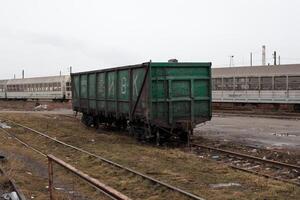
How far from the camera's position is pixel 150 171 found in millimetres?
11922

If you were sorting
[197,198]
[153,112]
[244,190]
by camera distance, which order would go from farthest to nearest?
[153,112]
[244,190]
[197,198]

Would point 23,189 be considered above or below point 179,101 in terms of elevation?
below

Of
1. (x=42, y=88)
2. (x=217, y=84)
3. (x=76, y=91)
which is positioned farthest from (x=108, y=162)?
(x=42, y=88)

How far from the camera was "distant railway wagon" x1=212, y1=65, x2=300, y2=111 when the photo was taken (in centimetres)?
3562

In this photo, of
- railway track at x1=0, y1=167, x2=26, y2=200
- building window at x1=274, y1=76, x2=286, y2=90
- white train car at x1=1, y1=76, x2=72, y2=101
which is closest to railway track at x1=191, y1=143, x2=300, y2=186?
railway track at x1=0, y1=167, x2=26, y2=200

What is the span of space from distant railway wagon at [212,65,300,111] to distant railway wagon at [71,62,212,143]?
756 inches

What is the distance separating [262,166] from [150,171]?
2.96 metres

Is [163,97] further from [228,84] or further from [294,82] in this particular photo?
[228,84]

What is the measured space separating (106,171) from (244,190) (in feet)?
12.9

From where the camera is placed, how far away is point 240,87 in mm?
40406

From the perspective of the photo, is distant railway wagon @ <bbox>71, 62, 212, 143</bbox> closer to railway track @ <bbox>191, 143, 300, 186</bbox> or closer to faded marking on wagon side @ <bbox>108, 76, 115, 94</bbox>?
faded marking on wagon side @ <bbox>108, 76, 115, 94</bbox>

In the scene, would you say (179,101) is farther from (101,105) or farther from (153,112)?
(101,105)

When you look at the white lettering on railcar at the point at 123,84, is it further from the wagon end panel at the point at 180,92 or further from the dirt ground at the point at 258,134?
the dirt ground at the point at 258,134

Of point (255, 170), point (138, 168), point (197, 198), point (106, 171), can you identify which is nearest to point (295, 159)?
point (255, 170)
